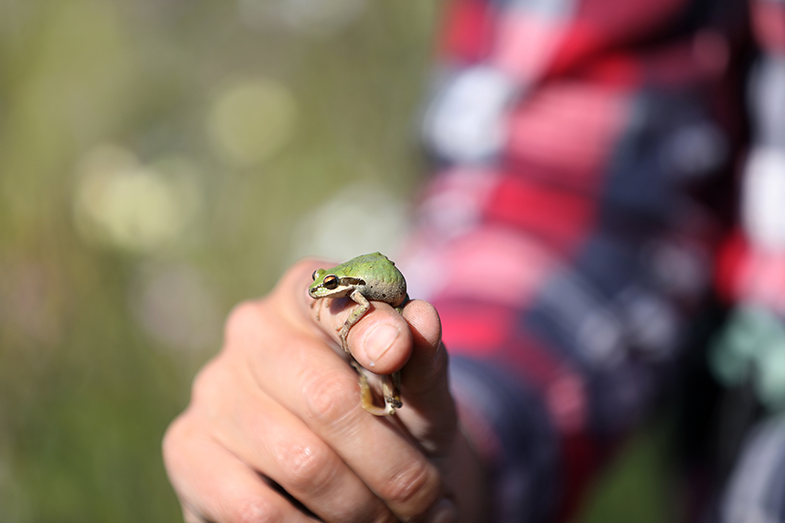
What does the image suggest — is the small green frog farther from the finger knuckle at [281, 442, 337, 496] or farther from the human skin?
the finger knuckle at [281, 442, 337, 496]

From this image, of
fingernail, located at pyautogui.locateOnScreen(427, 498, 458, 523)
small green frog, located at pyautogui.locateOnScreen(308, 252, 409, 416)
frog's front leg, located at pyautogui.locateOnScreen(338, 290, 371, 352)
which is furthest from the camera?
fingernail, located at pyautogui.locateOnScreen(427, 498, 458, 523)

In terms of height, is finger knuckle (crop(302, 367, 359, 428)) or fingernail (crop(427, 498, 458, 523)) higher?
finger knuckle (crop(302, 367, 359, 428))

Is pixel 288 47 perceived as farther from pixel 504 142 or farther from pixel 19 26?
pixel 504 142

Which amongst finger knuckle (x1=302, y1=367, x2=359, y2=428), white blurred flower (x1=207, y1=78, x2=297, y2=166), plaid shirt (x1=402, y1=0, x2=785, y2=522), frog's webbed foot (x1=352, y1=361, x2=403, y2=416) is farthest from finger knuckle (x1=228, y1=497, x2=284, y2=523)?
white blurred flower (x1=207, y1=78, x2=297, y2=166)

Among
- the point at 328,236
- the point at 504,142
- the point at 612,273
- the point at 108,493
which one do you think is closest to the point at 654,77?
the point at 504,142

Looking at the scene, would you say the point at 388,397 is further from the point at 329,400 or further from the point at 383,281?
the point at 383,281

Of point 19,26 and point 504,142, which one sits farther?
point 19,26
